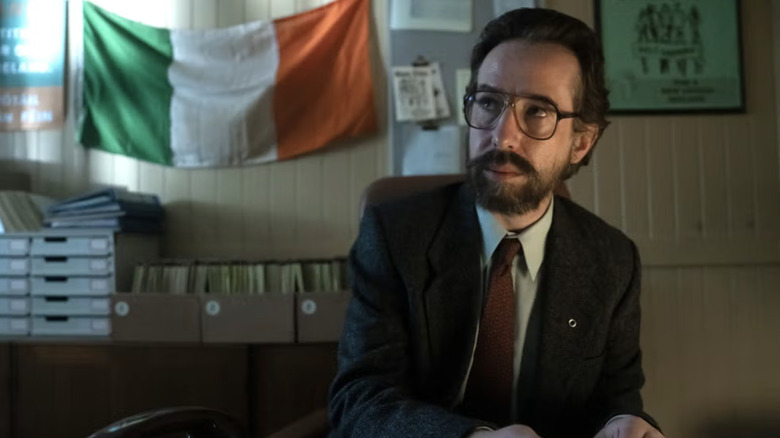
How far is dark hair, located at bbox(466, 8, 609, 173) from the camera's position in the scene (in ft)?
3.28

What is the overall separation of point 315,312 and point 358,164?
0.64m

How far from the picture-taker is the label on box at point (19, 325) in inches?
77.0

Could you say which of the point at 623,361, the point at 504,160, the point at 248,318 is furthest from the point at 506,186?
the point at 248,318

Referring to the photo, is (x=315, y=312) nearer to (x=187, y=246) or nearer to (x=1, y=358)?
(x=187, y=246)

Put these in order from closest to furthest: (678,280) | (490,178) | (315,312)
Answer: (490,178) < (315,312) < (678,280)

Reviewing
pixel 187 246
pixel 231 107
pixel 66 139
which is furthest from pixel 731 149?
pixel 66 139

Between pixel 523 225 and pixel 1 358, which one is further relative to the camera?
pixel 1 358

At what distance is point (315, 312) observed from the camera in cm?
178

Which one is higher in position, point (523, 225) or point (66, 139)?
point (66, 139)

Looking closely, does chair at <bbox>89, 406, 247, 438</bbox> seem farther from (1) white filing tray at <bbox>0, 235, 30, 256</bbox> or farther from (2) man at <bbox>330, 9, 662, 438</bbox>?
(1) white filing tray at <bbox>0, 235, 30, 256</bbox>

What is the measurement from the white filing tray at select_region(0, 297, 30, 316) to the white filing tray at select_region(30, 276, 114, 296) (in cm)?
8

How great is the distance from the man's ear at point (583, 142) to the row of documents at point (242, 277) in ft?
3.26

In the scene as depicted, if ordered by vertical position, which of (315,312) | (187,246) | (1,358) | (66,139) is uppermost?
(66,139)

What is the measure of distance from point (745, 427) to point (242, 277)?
1766mm
